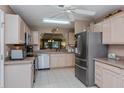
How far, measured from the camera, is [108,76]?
3141 mm

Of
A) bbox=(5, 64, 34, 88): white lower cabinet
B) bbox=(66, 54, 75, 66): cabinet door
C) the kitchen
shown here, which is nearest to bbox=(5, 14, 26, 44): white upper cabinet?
the kitchen

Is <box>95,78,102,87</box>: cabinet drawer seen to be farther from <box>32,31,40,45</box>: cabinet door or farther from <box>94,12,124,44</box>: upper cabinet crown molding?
<box>32,31,40,45</box>: cabinet door

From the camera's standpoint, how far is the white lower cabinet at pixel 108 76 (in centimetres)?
271

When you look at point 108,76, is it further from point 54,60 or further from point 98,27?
point 54,60

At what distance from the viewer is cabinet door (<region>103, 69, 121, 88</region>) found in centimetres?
278

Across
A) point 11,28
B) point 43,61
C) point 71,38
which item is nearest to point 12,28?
point 11,28

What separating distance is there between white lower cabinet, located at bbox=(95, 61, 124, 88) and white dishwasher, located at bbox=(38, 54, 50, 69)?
3303 millimetres

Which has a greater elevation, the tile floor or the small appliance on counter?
the small appliance on counter

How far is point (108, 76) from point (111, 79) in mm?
135

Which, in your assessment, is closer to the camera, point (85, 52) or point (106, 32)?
point (106, 32)

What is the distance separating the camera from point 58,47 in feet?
26.0
